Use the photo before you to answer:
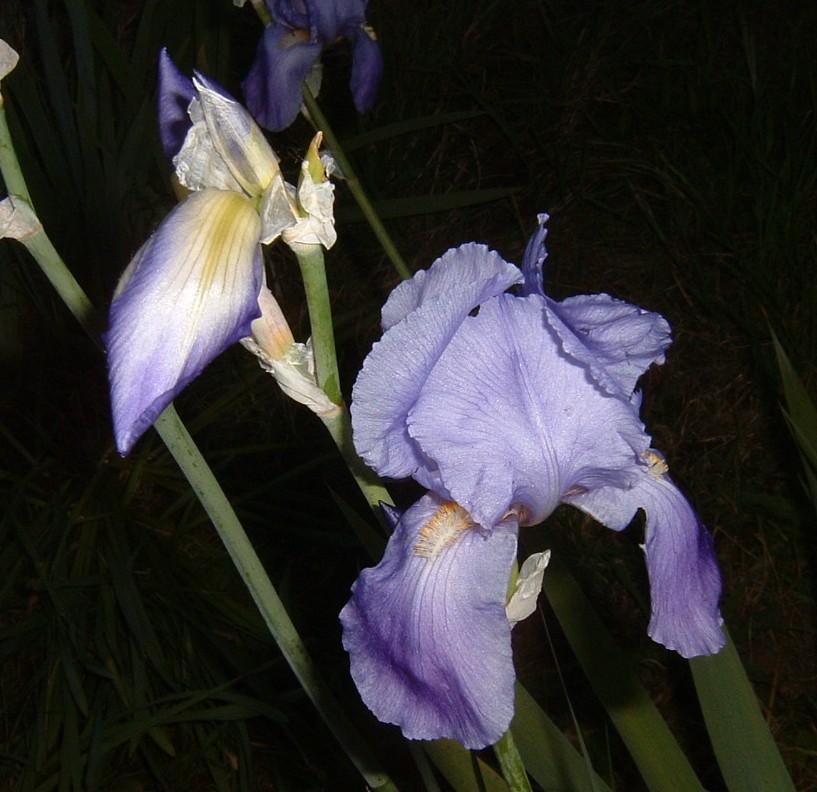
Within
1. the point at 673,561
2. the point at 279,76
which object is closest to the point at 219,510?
the point at 673,561

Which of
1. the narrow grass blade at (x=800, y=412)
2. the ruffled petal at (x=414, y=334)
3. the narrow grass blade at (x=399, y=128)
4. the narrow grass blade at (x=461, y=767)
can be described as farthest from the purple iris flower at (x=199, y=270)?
the narrow grass blade at (x=399, y=128)

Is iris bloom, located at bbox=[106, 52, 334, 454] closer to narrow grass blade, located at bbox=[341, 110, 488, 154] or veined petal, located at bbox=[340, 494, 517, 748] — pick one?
veined petal, located at bbox=[340, 494, 517, 748]

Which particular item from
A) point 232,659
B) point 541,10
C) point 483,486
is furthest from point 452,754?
point 541,10

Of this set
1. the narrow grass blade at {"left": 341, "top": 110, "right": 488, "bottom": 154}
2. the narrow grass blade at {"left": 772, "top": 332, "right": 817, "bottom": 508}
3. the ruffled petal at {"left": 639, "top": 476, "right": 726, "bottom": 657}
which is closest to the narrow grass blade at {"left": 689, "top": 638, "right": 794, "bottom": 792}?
the ruffled petal at {"left": 639, "top": 476, "right": 726, "bottom": 657}

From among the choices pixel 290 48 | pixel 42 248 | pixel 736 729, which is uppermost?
pixel 42 248

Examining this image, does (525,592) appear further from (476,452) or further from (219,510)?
(219,510)

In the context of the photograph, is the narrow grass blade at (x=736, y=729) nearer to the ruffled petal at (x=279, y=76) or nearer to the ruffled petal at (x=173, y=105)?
the ruffled petal at (x=173, y=105)
